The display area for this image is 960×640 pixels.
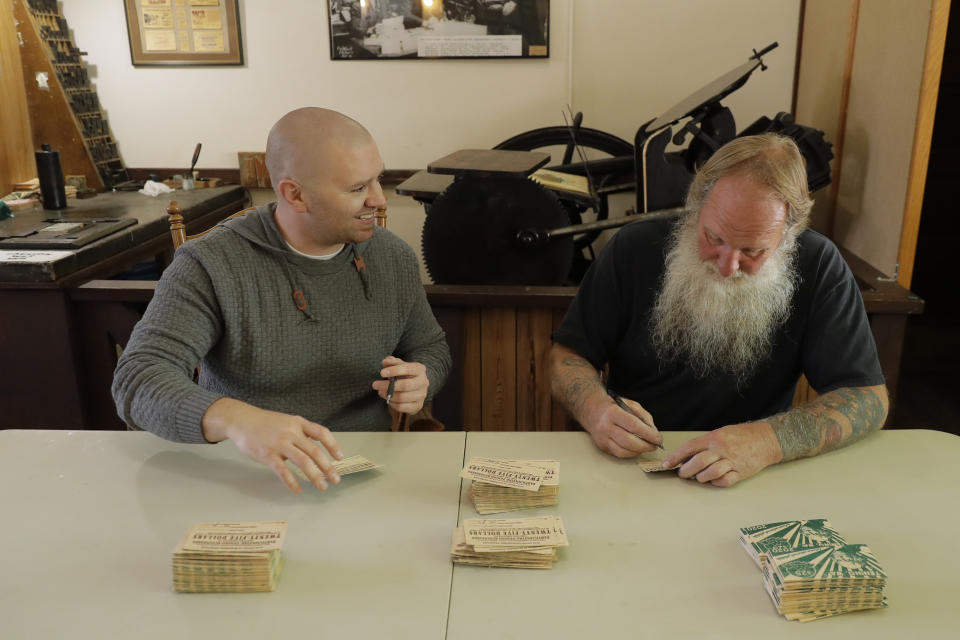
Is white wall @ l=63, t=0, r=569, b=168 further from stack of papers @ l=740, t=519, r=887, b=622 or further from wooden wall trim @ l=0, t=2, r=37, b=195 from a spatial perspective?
stack of papers @ l=740, t=519, r=887, b=622

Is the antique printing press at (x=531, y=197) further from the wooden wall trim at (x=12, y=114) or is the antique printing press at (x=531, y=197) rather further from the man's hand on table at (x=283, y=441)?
the wooden wall trim at (x=12, y=114)

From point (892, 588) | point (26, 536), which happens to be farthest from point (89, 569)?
point (892, 588)

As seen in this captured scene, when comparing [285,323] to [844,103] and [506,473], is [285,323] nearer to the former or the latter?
[506,473]

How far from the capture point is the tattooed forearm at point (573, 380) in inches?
71.6

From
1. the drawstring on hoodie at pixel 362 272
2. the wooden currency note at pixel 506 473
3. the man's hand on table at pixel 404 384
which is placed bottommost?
the wooden currency note at pixel 506 473

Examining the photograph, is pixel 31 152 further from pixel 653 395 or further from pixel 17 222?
pixel 653 395

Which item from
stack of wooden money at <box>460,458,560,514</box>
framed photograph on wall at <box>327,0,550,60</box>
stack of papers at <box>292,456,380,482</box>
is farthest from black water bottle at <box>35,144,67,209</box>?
stack of wooden money at <box>460,458,560,514</box>

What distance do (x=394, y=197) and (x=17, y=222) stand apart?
2.08 m

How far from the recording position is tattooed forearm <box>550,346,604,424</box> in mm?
1818


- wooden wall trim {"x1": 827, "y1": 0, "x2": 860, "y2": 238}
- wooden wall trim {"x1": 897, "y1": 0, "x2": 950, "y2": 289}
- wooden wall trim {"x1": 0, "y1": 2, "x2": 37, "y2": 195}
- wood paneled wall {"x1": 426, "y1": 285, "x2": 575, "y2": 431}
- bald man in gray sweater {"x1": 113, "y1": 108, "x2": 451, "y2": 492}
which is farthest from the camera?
wooden wall trim {"x1": 0, "y1": 2, "x2": 37, "y2": 195}

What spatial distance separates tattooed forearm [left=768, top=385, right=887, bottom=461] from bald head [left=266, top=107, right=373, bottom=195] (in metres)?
1.11

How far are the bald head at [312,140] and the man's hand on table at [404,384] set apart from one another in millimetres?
489

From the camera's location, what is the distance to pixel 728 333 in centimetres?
190

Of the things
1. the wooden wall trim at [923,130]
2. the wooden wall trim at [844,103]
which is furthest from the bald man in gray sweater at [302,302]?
the wooden wall trim at [844,103]
